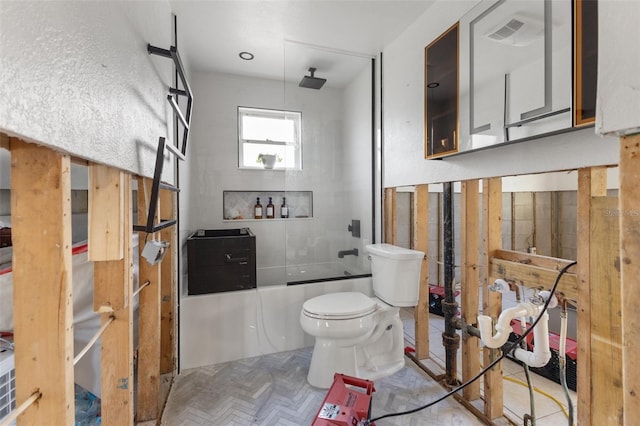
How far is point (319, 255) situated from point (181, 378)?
51.8 inches

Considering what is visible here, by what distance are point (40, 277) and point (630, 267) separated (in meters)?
1.38

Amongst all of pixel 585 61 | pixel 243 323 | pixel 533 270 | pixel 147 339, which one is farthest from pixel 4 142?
pixel 533 270

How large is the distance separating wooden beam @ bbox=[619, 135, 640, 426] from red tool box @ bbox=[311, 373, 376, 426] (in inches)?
37.5

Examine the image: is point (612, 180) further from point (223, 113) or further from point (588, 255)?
point (223, 113)

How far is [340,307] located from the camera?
1.73 meters

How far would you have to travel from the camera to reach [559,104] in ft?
3.35

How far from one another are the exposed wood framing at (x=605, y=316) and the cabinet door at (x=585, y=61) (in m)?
0.36

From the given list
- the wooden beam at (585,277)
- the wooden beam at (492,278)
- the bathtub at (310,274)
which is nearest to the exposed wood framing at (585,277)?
the wooden beam at (585,277)

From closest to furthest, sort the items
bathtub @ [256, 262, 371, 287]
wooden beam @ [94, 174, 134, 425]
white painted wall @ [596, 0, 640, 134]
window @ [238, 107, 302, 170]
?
white painted wall @ [596, 0, 640, 134], wooden beam @ [94, 174, 134, 425], bathtub @ [256, 262, 371, 287], window @ [238, 107, 302, 170]

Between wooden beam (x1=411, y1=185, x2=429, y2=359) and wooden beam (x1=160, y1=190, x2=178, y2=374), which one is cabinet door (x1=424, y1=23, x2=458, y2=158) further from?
wooden beam (x1=160, y1=190, x2=178, y2=374)

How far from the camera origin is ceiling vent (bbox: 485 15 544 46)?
110cm

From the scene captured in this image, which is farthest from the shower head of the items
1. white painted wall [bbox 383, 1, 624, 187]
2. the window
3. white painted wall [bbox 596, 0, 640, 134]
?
white painted wall [bbox 596, 0, 640, 134]

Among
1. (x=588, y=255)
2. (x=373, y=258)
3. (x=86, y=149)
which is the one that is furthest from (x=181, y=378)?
(x=588, y=255)

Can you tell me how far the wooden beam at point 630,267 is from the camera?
2.08 feet
